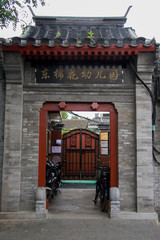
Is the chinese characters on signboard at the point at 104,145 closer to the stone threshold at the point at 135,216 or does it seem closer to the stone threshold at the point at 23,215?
the stone threshold at the point at 135,216

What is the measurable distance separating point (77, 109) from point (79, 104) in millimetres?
138

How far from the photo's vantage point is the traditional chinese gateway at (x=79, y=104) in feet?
21.6

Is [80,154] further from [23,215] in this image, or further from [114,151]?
[23,215]

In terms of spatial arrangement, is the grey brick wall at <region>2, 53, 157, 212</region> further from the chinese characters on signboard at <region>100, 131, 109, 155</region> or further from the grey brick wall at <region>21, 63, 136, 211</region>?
the chinese characters on signboard at <region>100, 131, 109, 155</region>

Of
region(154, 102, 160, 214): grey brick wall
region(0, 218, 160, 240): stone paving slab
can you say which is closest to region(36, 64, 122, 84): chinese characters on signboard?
region(154, 102, 160, 214): grey brick wall

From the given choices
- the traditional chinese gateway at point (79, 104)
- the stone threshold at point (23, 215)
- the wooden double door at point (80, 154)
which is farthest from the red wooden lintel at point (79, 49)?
the wooden double door at point (80, 154)

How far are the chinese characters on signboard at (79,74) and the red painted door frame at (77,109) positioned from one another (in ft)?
1.92

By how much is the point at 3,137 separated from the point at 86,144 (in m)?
6.82

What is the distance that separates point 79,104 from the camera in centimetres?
719

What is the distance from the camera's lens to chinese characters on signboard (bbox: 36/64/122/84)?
7.09 metres

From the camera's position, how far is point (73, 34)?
29.8 feet

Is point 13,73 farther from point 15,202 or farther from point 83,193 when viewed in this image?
point 83,193

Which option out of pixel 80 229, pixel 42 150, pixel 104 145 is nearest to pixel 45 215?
pixel 80 229

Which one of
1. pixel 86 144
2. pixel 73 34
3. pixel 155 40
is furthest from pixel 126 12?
pixel 86 144
